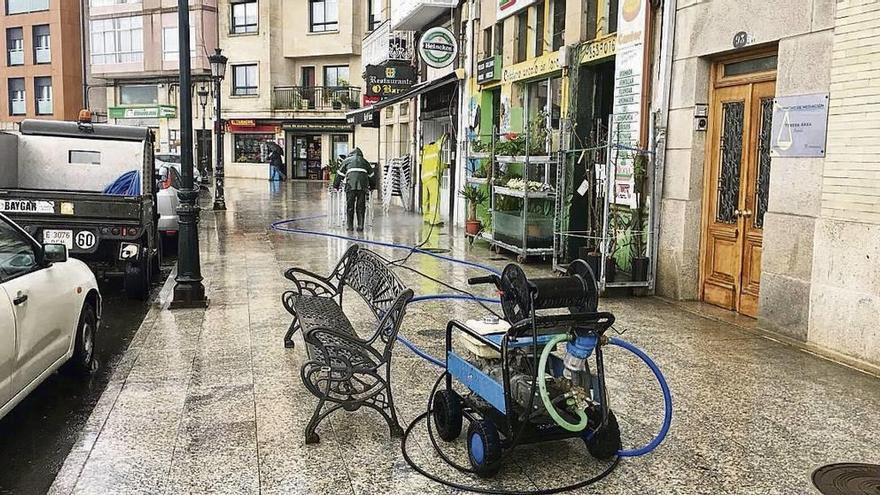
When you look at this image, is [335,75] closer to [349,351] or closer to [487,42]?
[487,42]

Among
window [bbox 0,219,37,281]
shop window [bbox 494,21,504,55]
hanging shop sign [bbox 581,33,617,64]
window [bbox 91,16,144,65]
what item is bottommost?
window [bbox 0,219,37,281]

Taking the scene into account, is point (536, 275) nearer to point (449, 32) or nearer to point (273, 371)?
point (273, 371)

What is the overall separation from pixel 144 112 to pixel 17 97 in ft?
43.0

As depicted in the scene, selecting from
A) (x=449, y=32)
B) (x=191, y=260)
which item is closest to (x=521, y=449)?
(x=191, y=260)

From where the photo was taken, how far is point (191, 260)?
8.59 meters

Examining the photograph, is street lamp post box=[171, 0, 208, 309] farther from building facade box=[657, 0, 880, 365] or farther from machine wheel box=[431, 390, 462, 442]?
building facade box=[657, 0, 880, 365]

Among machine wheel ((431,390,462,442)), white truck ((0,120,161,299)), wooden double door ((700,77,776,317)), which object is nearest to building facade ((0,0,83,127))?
white truck ((0,120,161,299))

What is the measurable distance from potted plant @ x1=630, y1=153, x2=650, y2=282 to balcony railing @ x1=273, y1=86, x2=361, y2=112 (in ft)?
118

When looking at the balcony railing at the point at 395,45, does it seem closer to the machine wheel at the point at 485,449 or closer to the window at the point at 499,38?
the window at the point at 499,38

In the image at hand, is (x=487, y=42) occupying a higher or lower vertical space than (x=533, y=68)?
higher

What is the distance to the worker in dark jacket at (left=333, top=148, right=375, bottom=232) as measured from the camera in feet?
55.4

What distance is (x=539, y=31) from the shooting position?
13461mm

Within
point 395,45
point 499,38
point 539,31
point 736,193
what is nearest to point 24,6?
point 395,45

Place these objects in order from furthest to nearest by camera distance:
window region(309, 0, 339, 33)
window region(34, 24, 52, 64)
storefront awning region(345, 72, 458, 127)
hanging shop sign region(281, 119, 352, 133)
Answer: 1. window region(34, 24, 52, 64)
2. hanging shop sign region(281, 119, 352, 133)
3. window region(309, 0, 339, 33)
4. storefront awning region(345, 72, 458, 127)
